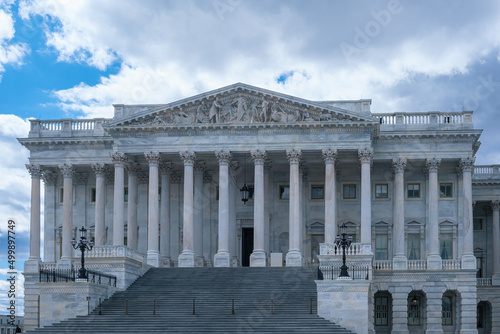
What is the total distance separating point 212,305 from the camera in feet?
187

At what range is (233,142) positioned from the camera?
233 ft

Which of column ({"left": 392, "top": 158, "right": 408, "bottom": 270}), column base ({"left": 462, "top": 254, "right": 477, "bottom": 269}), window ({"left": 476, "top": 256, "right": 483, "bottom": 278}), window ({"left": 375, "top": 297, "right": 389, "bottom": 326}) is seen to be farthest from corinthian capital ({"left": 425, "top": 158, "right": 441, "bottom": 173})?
window ({"left": 476, "top": 256, "right": 483, "bottom": 278})

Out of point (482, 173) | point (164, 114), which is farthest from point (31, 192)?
point (482, 173)

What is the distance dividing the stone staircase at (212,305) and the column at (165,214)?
7.81m

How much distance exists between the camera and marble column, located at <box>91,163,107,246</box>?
75500 mm

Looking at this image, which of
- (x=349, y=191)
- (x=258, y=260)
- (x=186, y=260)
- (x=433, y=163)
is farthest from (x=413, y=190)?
(x=186, y=260)

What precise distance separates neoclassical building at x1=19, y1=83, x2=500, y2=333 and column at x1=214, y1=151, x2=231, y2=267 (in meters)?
0.08

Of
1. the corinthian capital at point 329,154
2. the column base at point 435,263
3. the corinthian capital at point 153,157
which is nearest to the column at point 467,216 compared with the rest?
the column base at point 435,263

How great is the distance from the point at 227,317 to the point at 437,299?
940 inches

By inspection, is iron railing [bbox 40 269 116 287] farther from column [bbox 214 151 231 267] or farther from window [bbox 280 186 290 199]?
window [bbox 280 186 290 199]

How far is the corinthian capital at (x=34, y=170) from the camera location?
77.9m

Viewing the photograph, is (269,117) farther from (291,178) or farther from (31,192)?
(31,192)

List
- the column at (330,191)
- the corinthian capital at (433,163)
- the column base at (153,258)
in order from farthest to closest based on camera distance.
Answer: the corinthian capital at (433,163) → the column base at (153,258) → the column at (330,191)

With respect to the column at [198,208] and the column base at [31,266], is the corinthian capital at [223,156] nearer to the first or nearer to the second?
the column at [198,208]
